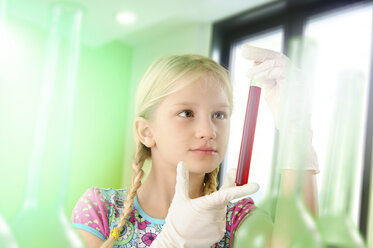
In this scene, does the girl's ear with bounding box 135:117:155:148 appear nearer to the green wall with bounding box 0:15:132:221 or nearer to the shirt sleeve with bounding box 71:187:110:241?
the shirt sleeve with bounding box 71:187:110:241

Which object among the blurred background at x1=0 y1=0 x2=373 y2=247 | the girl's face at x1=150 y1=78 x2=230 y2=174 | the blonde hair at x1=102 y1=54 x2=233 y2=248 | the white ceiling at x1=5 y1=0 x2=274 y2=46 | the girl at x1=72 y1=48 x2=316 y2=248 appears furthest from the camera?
the blurred background at x1=0 y1=0 x2=373 y2=247

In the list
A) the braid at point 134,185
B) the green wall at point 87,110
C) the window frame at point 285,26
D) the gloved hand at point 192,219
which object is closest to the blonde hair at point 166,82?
the braid at point 134,185

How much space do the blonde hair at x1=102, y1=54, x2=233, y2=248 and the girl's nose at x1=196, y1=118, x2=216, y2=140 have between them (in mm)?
121

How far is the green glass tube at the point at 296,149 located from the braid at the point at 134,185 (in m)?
0.44

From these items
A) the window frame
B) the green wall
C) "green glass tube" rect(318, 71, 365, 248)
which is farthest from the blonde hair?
the green wall

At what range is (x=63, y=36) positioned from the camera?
8.3 inches

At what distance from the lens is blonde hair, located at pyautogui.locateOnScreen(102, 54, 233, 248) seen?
2.24ft

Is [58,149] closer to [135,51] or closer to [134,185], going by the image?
[134,185]

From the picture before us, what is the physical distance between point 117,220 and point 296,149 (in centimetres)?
59

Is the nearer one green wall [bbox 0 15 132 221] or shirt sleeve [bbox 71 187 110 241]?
shirt sleeve [bbox 71 187 110 241]

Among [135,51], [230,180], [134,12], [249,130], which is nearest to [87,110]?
[135,51]

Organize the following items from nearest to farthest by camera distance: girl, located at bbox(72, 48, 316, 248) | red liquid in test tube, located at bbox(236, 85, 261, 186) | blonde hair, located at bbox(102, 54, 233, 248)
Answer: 1. red liquid in test tube, located at bbox(236, 85, 261, 186)
2. girl, located at bbox(72, 48, 316, 248)
3. blonde hair, located at bbox(102, 54, 233, 248)

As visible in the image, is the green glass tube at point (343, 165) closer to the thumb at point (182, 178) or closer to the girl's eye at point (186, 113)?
the thumb at point (182, 178)

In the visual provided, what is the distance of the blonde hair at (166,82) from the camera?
683 mm
